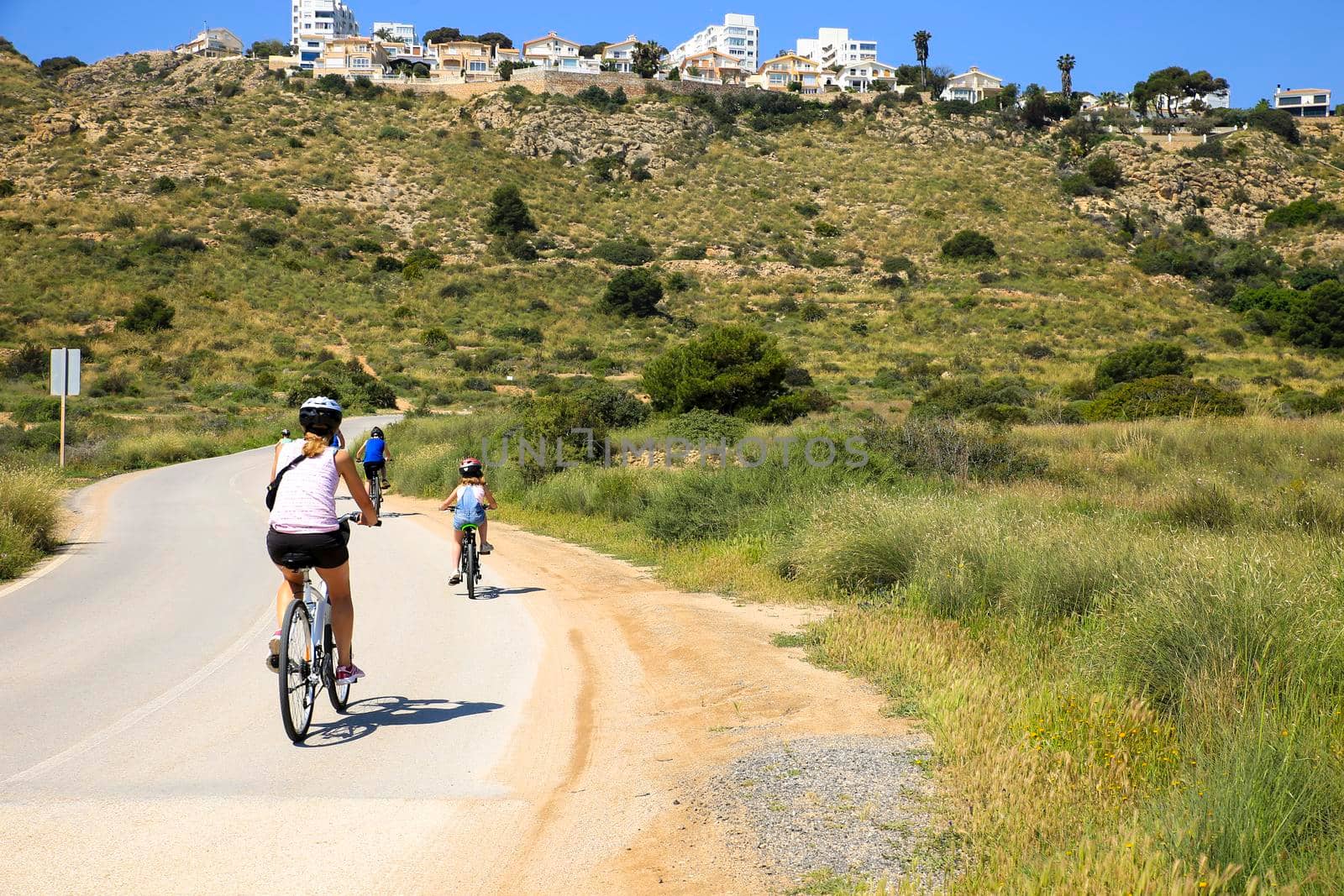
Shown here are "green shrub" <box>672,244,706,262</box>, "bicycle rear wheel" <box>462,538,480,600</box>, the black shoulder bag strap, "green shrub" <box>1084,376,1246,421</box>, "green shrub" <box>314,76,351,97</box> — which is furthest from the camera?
"green shrub" <box>314,76,351,97</box>

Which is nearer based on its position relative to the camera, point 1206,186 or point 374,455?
point 374,455

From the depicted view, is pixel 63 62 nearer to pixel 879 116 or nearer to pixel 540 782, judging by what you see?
pixel 879 116

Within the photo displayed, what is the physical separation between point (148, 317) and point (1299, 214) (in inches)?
3183

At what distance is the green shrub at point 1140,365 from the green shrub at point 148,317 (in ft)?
152

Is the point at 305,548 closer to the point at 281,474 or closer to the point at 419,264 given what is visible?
the point at 281,474

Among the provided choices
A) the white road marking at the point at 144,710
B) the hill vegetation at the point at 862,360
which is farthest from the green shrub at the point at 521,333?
the white road marking at the point at 144,710

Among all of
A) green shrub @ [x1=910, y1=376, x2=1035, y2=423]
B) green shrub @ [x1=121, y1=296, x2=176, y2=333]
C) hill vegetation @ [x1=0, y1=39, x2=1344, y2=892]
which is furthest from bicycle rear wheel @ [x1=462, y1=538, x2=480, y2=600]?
green shrub @ [x1=121, y1=296, x2=176, y2=333]

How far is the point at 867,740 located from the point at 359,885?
2981mm

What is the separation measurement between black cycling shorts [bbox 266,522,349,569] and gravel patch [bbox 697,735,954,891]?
8.90ft

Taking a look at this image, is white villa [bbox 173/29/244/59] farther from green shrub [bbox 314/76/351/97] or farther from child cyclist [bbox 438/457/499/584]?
child cyclist [bbox 438/457/499/584]

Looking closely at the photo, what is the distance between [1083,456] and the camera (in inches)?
852

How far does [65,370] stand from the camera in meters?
27.4

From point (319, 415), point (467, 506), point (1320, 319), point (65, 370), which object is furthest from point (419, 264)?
point (319, 415)

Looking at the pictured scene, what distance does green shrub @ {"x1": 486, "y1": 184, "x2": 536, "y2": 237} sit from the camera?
78312 millimetres
